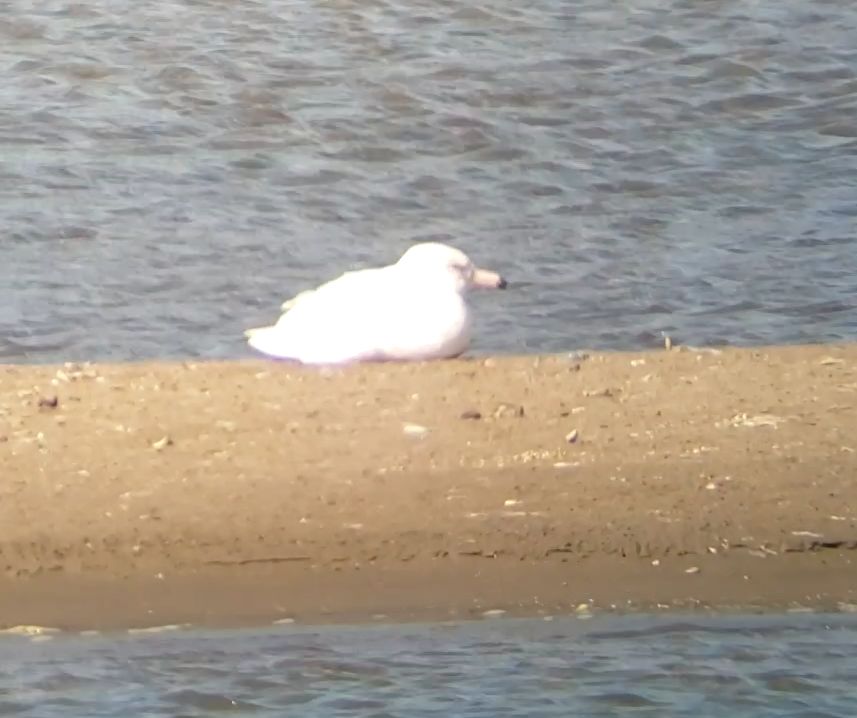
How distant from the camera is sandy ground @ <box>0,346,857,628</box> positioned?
5.63m

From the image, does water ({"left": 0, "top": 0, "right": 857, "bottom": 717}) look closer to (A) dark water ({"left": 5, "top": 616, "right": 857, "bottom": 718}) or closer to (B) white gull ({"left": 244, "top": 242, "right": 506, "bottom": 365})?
(A) dark water ({"left": 5, "top": 616, "right": 857, "bottom": 718})

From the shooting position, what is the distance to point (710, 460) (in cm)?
626

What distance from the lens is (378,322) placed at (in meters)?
7.18

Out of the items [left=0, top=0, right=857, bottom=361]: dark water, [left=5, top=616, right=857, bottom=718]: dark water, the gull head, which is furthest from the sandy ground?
[left=0, top=0, right=857, bottom=361]: dark water

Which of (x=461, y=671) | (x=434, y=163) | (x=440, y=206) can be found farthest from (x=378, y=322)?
(x=434, y=163)

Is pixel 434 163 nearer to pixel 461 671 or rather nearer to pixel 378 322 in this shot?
pixel 378 322

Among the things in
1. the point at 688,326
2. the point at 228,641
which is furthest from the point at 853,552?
the point at 688,326

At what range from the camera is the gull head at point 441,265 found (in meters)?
7.45

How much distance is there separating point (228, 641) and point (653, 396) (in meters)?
1.95

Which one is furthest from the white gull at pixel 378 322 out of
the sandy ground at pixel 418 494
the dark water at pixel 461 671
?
the dark water at pixel 461 671

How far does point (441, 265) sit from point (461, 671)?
8.25ft

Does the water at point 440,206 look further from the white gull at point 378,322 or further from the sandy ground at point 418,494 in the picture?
the white gull at point 378,322

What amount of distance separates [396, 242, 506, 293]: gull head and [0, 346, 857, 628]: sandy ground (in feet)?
1.64

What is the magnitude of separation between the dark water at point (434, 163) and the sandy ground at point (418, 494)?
1840 millimetres
